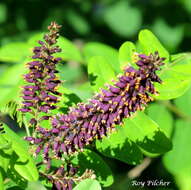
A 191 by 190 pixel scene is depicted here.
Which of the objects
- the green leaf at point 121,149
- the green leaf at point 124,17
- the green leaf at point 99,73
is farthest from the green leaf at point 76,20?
the green leaf at point 121,149

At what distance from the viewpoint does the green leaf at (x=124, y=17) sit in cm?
468

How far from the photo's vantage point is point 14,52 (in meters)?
2.75

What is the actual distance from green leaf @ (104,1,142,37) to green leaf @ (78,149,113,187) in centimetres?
316

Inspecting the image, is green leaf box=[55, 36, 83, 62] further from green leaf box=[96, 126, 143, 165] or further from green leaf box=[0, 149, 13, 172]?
green leaf box=[0, 149, 13, 172]

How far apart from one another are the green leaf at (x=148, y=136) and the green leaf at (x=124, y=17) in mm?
3056

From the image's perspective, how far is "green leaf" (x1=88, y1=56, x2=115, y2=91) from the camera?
1.78 metres

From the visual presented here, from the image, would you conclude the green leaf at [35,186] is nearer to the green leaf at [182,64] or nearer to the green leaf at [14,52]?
the green leaf at [182,64]

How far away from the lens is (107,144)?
1692mm

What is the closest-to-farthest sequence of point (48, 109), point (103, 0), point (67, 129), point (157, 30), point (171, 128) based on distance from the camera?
point (67, 129)
point (48, 109)
point (171, 128)
point (157, 30)
point (103, 0)

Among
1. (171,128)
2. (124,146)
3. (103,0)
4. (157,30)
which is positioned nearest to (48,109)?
(124,146)

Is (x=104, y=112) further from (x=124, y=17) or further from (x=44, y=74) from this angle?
(x=124, y=17)

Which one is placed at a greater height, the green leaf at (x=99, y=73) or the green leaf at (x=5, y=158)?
the green leaf at (x=99, y=73)

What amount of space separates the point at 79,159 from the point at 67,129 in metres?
0.30

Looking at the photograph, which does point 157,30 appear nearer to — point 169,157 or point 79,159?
point 169,157
